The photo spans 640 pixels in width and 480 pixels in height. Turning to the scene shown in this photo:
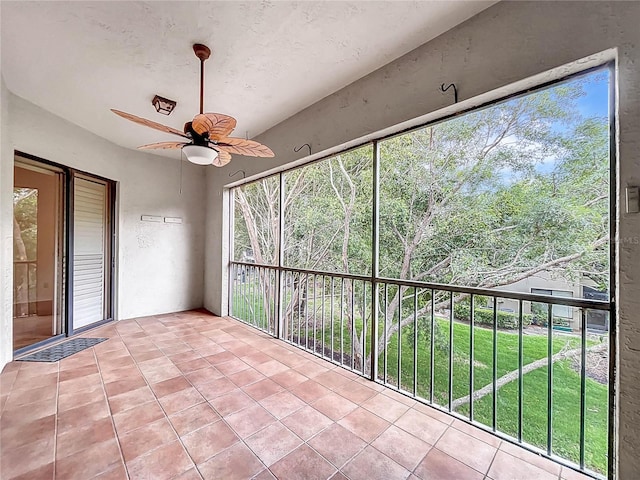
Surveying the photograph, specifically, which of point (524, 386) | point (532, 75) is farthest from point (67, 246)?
point (524, 386)

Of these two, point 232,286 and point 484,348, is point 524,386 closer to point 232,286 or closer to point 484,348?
point 484,348

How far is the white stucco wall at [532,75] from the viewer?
1.25 metres

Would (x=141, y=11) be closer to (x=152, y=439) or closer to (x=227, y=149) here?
(x=227, y=149)

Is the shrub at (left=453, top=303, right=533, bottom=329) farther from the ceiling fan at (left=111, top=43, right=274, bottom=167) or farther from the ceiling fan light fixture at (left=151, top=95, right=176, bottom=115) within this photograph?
the ceiling fan light fixture at (left=151, top=95, right=176, bottom=115)

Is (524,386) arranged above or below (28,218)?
below

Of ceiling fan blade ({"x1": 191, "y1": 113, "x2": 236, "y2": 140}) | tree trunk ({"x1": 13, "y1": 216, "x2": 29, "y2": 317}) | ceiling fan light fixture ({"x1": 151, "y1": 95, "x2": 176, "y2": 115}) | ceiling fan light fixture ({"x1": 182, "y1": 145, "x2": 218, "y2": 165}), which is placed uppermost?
ceiling fan light fixture ({"x1": 151, "y1": 95, "x2": 176, "y2": 115})

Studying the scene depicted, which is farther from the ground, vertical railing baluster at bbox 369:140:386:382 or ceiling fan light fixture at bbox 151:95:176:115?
ceiling fan light fixture at bbox 151:95:176:115

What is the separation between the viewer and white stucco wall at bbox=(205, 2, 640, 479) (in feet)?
4.09

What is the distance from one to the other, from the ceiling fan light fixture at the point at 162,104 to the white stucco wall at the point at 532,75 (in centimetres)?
162

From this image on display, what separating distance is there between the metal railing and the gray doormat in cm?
184

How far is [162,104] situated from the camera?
2.85m

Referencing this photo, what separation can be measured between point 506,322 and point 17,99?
5790mm

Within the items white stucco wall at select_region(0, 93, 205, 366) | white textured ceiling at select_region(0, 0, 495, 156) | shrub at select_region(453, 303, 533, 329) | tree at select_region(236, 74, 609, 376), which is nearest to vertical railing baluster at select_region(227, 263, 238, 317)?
white stucco wall at select_region(0, 93, 205, 366)

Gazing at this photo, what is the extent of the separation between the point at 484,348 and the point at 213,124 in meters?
4.27
